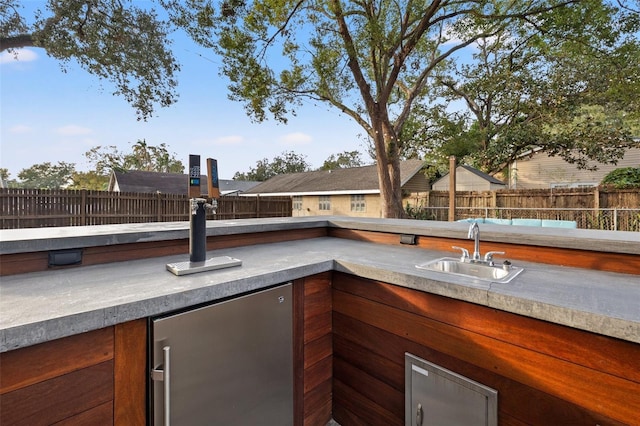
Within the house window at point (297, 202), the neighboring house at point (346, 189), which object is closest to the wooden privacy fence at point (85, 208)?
the neighboring house at point (346, 189)

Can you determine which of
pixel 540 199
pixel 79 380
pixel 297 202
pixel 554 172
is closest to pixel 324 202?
pixel 297 202

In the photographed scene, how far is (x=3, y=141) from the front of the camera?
25.7 ft

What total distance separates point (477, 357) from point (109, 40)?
9.74 meters

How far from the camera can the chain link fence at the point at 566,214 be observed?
7543 millimetres

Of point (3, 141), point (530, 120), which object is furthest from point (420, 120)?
point (3, 141)

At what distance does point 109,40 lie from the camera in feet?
24.1

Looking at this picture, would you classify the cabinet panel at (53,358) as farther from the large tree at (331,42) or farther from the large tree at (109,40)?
the large tree at (109,40)

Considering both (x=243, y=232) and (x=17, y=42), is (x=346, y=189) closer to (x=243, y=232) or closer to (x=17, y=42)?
(x=17, y=42)

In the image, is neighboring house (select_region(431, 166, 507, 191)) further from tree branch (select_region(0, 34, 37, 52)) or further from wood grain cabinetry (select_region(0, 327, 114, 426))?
tree branch (select_region(0, 34, 37, 52))

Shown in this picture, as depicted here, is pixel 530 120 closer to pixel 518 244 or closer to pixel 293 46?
pixel 293 46

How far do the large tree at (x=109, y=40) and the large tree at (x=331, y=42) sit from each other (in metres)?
0.96

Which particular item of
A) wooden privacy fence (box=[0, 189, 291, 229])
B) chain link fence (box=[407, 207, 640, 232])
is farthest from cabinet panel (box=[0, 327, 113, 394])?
chain link fence (box=[407, 207, 640, 232])

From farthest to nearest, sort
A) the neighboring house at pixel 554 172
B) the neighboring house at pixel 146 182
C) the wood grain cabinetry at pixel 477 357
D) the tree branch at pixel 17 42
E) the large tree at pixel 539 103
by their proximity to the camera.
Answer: the neighboring house at pixel 146 182 < the neighboring house at pixel 554 172 < the large tree at pixel 539 103 < the tree branch at pixel 17 42 < the wood grain cabinetry at pixel 477 357

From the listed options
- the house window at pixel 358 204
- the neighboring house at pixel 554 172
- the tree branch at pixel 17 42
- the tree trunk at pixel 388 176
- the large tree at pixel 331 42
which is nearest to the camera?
the tree branch at pixel 17 42
